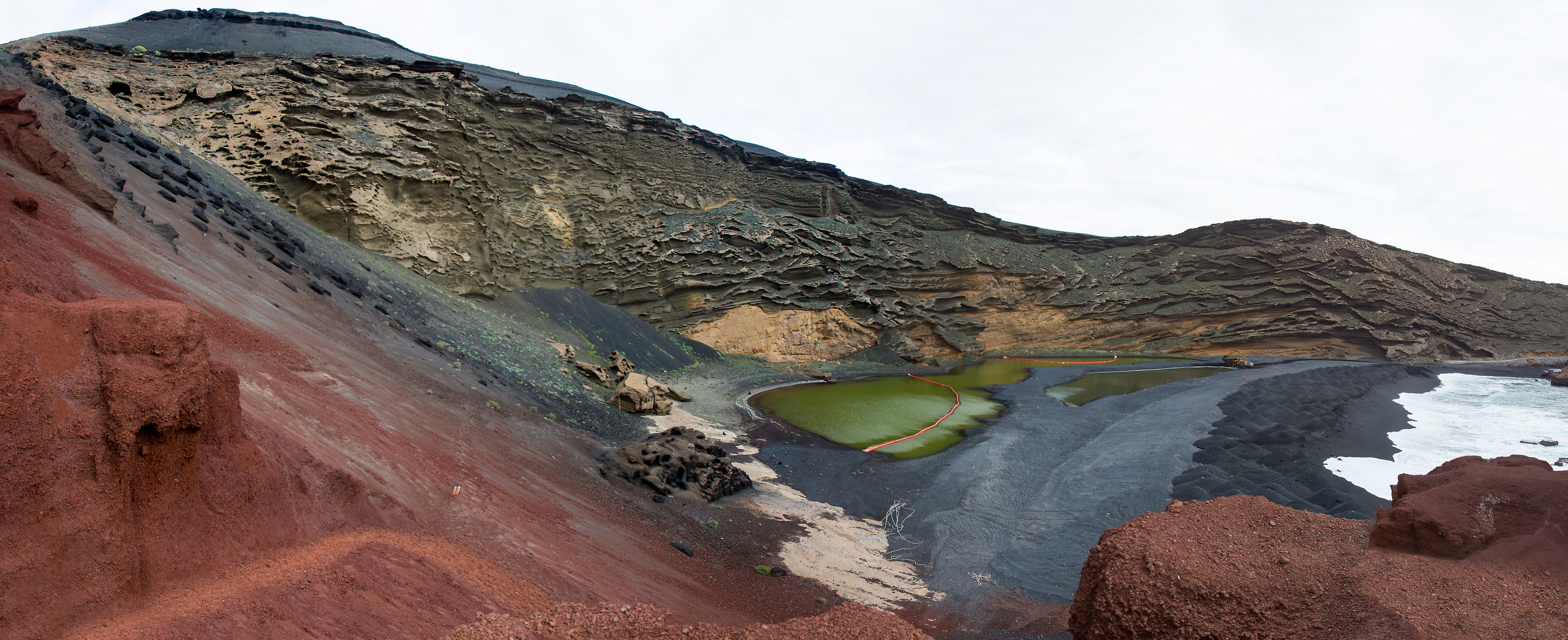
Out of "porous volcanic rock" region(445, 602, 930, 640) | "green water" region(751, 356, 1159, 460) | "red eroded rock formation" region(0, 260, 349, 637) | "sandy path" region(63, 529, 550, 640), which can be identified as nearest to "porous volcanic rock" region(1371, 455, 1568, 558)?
"porous volcanic rock" region(445, 602, 930, 640)

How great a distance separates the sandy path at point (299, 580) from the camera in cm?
249

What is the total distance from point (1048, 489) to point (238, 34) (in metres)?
28.3

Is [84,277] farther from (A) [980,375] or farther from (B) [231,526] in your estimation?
(A) [980,375]

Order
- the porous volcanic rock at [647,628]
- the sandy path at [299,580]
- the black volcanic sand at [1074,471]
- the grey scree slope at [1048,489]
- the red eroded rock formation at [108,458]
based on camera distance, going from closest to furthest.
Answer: the red eroded rock formation at [108,458] < the sandy path at [299,580] < the porous volcanic rock at [647,628] < the grey scree slope at [1048,489] < the black volcanic sand at [1074,471]

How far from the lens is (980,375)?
25.9 metres

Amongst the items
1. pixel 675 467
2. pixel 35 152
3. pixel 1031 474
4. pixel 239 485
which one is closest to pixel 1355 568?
pixel 239 485

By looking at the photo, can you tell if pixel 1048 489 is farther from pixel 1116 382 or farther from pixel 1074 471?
pixel 1116 382

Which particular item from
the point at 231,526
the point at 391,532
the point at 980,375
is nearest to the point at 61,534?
the point at 231,526

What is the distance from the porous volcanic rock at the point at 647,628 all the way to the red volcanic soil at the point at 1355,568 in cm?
156

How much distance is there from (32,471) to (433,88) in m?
19.0

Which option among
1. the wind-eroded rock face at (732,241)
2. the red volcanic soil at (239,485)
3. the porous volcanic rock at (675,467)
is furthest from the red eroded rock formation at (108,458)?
the wind-eroded rock face at (732,241)

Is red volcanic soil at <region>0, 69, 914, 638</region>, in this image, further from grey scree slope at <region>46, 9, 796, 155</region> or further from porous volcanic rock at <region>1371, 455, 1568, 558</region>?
grey scree slope at <region>46, 9, 796, 155</region>

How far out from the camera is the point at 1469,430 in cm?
1282

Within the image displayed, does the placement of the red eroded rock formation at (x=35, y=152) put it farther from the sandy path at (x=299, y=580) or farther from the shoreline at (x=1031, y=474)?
the shoreline at (x=1031, y=474)
